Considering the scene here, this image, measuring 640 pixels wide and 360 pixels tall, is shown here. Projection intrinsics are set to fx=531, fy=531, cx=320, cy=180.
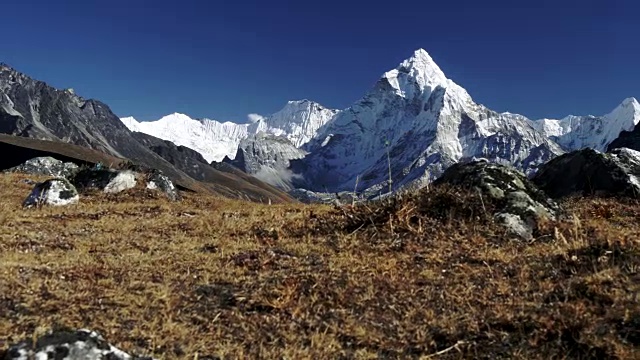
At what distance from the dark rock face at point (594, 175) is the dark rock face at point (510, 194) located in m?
6.12

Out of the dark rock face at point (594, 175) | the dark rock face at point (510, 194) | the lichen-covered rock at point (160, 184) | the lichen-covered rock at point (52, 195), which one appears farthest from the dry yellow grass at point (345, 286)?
the lichen-covered rock at point (160, 184)

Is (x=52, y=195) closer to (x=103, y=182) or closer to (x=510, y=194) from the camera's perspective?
(x=103, y=182)

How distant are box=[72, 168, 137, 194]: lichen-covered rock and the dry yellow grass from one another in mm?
10379

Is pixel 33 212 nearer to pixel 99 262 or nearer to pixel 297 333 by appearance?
pixel 99 262

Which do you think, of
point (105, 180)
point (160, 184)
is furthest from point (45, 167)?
point (105, 180)

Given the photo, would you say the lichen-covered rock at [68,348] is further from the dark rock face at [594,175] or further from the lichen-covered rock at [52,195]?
the dark rock face at [594,175]

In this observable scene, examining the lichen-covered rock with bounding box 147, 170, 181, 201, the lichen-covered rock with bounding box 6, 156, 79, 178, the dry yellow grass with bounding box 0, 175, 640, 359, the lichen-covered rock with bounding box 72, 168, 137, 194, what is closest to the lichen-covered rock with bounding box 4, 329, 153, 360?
the dry yellow grass with bounding box 0, 175, 640, 359

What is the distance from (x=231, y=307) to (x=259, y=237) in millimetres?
5030

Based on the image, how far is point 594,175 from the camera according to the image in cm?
1981

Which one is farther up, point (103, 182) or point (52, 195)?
point (103, 182)

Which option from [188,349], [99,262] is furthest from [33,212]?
[188,349]

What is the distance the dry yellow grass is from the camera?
269 inches

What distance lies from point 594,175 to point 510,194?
837 centimetres

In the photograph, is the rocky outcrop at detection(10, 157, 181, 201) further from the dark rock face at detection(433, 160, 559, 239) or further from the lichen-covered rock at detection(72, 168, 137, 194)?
the dark rock face at detection(433, 160, 559, 239)
